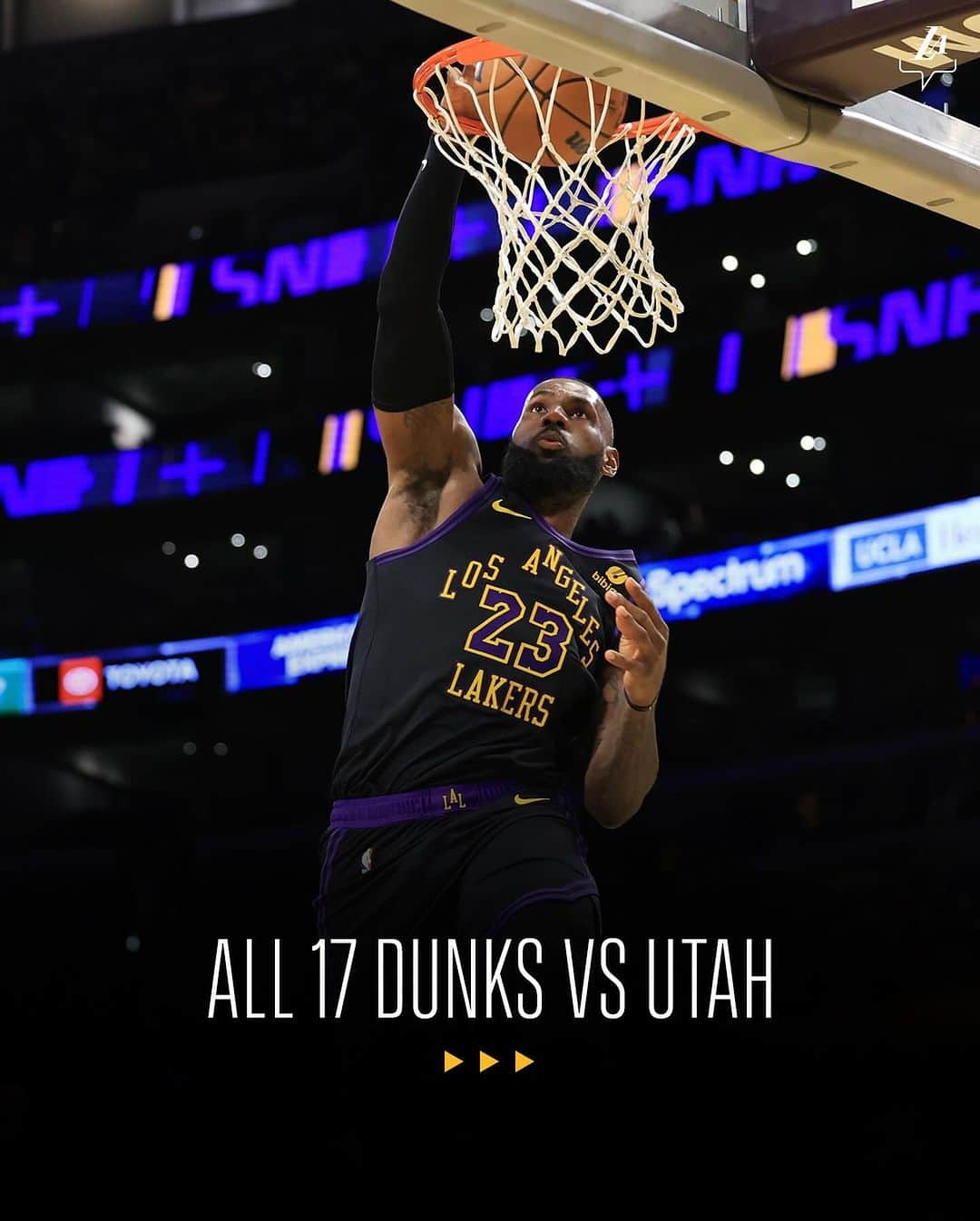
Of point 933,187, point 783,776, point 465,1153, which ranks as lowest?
point 465,1153

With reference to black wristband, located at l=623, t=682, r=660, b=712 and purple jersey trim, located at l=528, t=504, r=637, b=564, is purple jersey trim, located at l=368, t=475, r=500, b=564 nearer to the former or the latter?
purple jersey trim, located at l=528, t=504, r=637, b=564

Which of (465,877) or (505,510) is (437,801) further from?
(505,510)

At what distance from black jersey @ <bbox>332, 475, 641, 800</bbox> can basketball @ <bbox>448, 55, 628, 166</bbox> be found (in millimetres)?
815

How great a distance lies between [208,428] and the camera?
17.9m

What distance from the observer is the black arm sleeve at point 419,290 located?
3689 millimetres

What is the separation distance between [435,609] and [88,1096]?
699 cm

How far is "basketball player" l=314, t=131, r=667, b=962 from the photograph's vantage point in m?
3.67

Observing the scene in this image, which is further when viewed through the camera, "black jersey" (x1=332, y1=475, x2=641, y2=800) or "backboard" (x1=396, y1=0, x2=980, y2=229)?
"black jersey" (x1=332, y1=475, x2=641, y2=800)

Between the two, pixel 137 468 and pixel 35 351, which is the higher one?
pixel 35 351

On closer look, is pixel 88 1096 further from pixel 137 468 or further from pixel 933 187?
pixel 137 468

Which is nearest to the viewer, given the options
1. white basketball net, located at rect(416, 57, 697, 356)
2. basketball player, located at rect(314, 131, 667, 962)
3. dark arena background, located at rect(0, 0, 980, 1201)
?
white basketball net, located at rect(416, 57, 697, 356)

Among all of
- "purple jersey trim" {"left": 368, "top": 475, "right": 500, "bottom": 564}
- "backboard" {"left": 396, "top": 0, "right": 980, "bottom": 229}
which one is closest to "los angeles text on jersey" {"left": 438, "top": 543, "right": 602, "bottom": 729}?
"purple jersey trim" {"left": 368, "top": 475, "right": 500, "bottom": 564}

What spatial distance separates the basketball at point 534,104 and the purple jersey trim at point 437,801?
54.4 inches

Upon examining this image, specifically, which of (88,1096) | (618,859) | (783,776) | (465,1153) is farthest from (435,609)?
(783,776)
